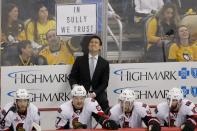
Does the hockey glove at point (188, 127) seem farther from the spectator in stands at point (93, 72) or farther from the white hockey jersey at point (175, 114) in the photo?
the spectator in stands at point (93, 72)

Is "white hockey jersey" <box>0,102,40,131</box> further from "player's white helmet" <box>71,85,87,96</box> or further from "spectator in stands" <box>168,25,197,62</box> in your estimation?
"spectator in stands" <box>168,25,197,62</box>

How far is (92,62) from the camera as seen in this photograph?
931 cm

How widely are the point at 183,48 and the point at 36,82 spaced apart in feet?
6.82

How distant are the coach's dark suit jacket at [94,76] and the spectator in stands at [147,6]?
0.87 metres

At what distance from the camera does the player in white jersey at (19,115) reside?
8.43 m

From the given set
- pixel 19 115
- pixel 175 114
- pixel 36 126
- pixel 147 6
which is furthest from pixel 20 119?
pixel 147 6

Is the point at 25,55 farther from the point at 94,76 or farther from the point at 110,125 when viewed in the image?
the point at 110,125

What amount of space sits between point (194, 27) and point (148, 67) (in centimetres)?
82

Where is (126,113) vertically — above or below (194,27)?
below

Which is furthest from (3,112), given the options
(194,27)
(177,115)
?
(194,27)

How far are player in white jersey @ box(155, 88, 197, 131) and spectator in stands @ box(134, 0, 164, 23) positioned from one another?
4.71 feet

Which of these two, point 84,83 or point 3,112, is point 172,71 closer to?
point 84,83

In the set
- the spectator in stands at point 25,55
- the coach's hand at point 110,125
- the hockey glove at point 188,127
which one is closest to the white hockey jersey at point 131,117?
the coach's hand at point 110,125

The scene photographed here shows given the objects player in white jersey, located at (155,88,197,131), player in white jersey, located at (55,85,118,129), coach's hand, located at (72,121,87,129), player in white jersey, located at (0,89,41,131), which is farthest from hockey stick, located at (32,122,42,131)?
player in white jersey, located at (155,88,197,131)
